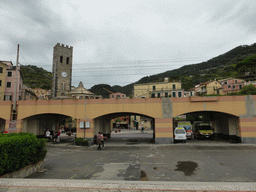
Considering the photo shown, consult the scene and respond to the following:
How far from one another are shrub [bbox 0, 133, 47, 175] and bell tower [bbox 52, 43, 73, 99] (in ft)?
161

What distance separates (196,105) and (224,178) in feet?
44.2

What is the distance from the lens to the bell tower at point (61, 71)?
55500 mm

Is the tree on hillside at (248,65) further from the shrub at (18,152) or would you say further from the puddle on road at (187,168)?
the shrub at (18,152)

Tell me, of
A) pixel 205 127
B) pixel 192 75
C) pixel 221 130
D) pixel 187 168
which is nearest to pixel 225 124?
pixel 221 130

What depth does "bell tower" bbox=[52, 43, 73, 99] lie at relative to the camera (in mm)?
55500

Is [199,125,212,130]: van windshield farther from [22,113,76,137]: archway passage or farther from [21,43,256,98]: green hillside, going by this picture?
[22,113,76,137]: archway passage

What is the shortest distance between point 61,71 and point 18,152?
52615 mm

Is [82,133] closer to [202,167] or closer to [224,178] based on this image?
[202,167]

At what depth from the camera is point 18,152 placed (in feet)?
24.7

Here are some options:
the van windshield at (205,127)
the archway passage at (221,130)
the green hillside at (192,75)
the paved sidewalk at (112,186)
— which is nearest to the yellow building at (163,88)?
the green hillside at (192,75)

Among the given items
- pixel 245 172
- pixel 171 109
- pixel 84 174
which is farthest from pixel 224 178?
pixel 171 109

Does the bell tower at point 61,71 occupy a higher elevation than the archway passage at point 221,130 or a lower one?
higher

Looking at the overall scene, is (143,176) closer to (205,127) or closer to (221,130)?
(205,127)

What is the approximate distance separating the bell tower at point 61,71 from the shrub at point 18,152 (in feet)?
161
